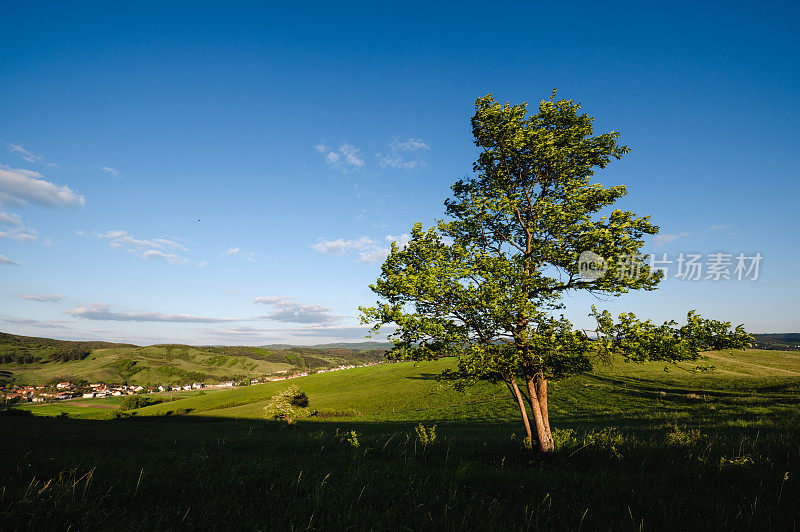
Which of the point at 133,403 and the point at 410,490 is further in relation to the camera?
the point at 133,403

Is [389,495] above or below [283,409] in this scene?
above

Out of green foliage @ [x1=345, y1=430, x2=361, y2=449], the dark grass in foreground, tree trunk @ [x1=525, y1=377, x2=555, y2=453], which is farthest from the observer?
tree trunk @ [x1=525, y1=377, x2=555, y2=453]

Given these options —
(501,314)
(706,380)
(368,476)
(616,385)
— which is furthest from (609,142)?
(706,380)

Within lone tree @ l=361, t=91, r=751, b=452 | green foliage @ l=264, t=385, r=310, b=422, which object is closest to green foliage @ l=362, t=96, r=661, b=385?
lone tree @ l=361, t=91, r=751, b=452

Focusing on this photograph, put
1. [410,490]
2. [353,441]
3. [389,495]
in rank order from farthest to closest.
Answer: [353,441] → [410,490] → [389,495]

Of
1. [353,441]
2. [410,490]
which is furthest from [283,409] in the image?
[410,490]

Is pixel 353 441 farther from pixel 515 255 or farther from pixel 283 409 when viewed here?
pixel 283 409

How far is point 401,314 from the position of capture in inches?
391

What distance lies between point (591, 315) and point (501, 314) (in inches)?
112

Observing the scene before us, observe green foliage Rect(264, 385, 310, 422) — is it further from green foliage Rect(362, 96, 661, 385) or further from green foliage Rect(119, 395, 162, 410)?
green foliage Rect(119, 395, 162, 410)

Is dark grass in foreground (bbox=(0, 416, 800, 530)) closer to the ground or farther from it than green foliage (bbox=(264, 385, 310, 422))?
farther from it

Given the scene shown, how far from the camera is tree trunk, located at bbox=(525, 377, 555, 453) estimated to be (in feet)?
28.6

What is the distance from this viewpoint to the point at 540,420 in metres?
9.45

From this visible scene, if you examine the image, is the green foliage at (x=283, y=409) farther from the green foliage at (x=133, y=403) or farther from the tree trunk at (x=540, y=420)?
the green foliage at (x=133, y=403)
